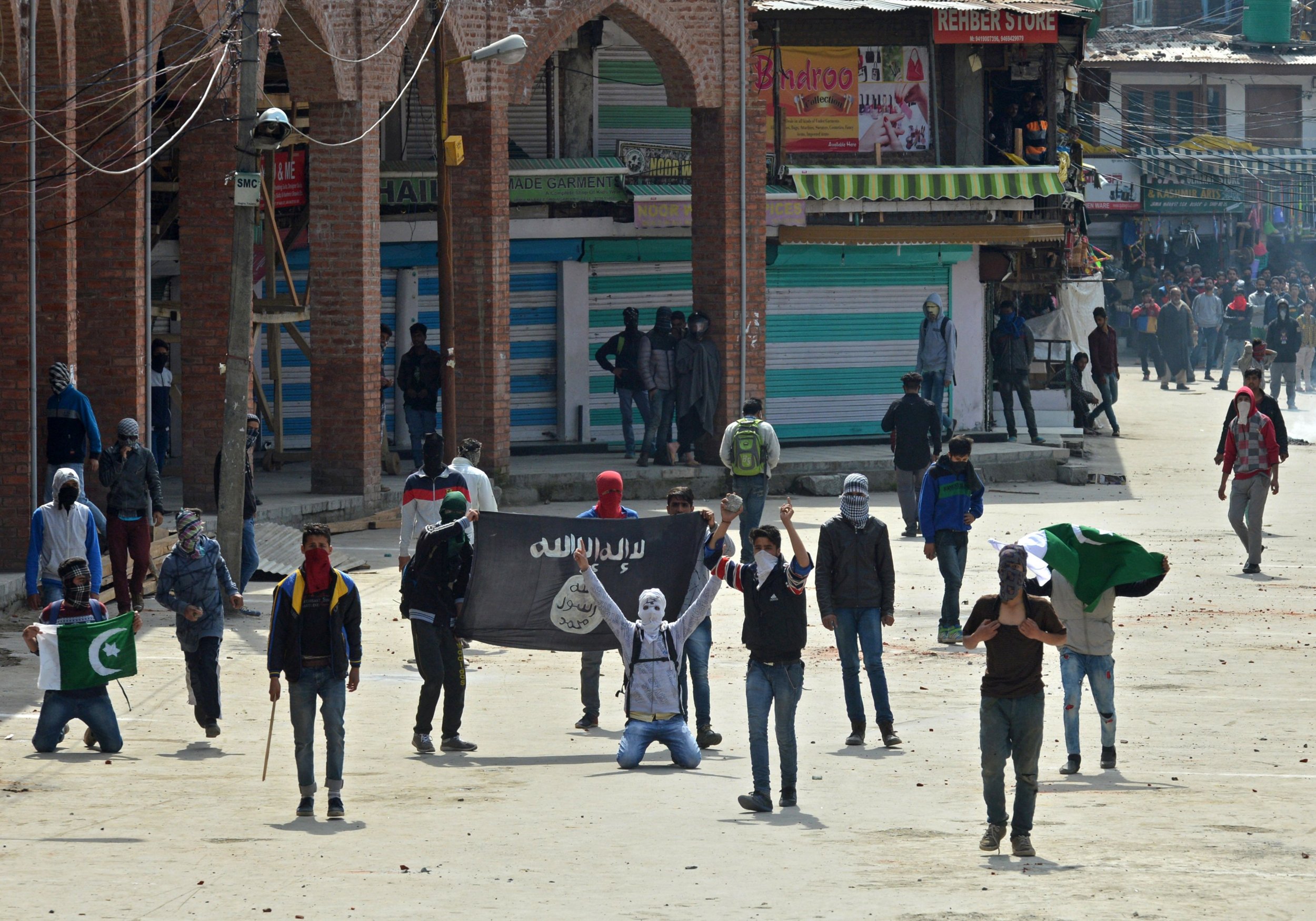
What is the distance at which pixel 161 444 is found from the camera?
23734 millimetres

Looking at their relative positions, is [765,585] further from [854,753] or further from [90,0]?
[90,0]

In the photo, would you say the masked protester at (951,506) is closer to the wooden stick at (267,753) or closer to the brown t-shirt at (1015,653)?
the brown t-shirt at (1015,653)

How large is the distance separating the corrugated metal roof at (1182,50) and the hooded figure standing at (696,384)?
99.3 ft

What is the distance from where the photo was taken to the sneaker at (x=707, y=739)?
1216 cm

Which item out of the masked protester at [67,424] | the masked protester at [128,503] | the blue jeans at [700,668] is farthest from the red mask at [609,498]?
the masked protester at [67,424]

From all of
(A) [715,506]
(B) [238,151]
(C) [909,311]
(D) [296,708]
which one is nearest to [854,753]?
(D) [296,708]

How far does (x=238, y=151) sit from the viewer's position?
16.2 m

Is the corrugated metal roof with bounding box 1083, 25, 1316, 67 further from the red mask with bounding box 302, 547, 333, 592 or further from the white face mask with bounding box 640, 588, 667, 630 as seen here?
the red mask with bounding box 302, 547, 333, 592

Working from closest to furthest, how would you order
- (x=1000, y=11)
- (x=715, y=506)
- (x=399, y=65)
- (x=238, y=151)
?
(x=238, y=151), (x=399, y=65), (x=715, y=506), (x=1000, y=11)

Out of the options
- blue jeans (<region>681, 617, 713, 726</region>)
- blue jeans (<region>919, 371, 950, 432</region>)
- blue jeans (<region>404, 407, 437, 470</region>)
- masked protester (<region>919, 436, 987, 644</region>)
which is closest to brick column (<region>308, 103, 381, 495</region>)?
blue jeans (<region>404, 407, 437, 470</region>)

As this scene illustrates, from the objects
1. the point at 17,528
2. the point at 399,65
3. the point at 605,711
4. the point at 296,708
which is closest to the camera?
the point at 296,708

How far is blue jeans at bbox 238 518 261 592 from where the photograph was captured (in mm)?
16859

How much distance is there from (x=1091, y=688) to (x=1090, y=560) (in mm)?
717

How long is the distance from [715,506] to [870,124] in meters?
7.74
